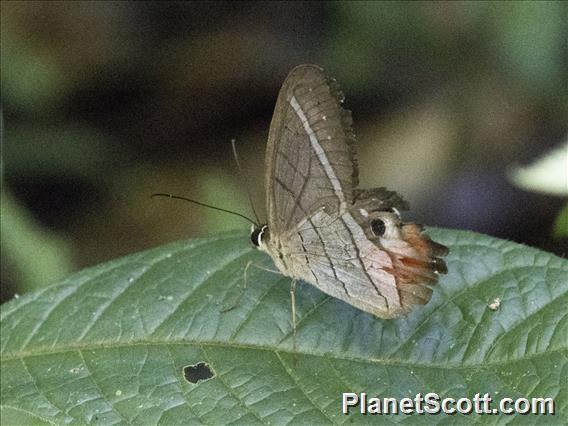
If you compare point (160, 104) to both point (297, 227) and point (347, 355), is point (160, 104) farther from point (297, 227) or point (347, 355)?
point (347, 355)

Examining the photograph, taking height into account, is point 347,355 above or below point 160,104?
below

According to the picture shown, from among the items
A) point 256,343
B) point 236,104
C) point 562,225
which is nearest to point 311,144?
point 256,343

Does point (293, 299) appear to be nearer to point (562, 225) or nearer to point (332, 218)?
point (332, 218)

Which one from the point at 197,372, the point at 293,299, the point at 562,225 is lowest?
the point at 197,372

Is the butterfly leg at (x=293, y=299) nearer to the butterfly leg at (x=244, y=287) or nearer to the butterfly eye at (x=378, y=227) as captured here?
the butterfly leg at (x=244, y=287)

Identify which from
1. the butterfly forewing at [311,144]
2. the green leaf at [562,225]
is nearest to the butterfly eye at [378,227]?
the butterfly forewing at [311,144]

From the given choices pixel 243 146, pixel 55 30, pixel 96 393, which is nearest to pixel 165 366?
pixel 96 393

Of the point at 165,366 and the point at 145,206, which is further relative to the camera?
the point at 145,206
